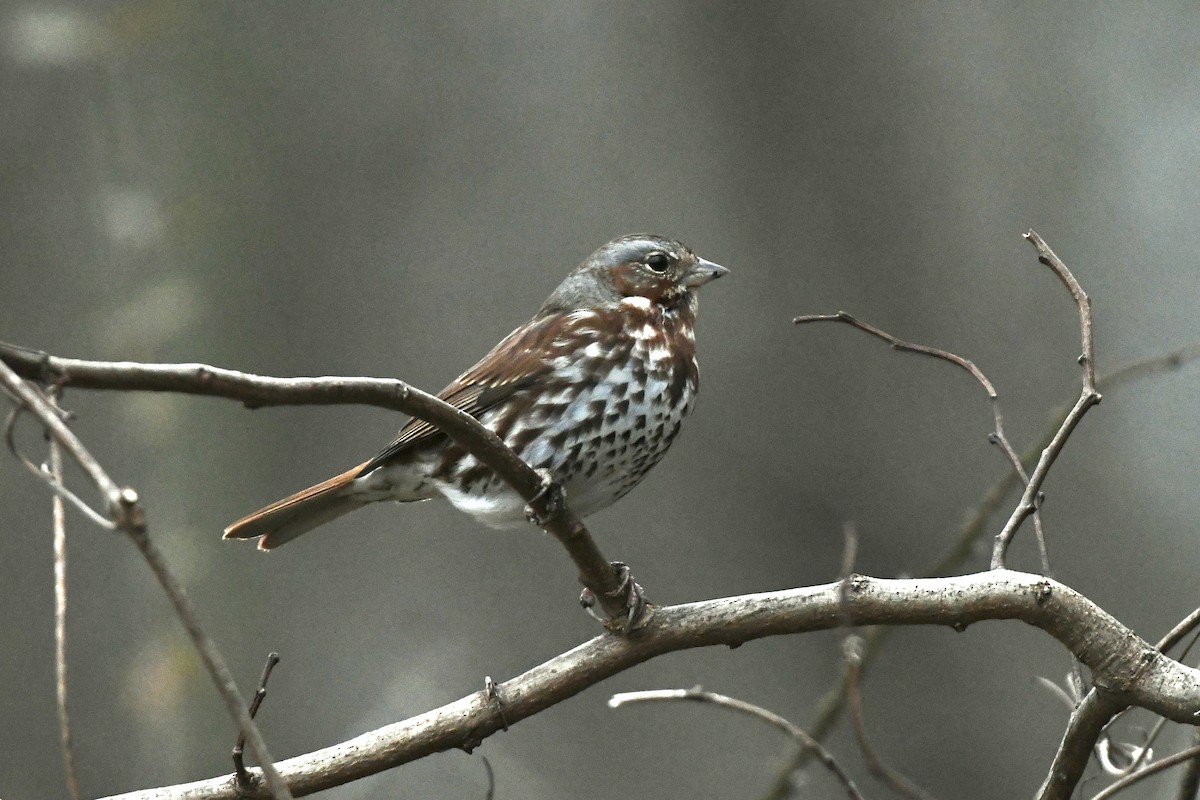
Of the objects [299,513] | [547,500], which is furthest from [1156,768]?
[299,513]

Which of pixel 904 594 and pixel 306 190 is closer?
pixel 904 594

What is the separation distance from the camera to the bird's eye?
448 cm

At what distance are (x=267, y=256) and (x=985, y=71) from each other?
12.5ft

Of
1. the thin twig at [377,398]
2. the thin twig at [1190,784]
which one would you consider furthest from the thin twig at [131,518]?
the thin twig at [1190,784]

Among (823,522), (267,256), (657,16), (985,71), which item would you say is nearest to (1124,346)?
(985,71)

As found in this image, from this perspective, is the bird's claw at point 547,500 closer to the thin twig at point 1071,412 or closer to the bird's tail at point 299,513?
the thin twig at point 1071,412

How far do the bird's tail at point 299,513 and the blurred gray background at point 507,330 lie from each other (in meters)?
1.79

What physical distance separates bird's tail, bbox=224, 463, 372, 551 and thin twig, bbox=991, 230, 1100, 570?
196cm

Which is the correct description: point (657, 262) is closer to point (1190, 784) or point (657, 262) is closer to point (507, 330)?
point (507, 330)

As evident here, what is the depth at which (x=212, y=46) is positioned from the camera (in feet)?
21.0

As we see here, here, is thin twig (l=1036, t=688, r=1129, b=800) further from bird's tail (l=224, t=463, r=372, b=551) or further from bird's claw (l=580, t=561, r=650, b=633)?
bird's tail (l=224, t=463, r=372, b=551)

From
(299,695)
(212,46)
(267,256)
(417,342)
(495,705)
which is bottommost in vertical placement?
(495,705)

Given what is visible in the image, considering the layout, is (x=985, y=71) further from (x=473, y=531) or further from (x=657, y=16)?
(x=473, y=531)

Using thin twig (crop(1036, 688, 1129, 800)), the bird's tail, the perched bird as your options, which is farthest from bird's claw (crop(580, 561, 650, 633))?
the bird's tail
